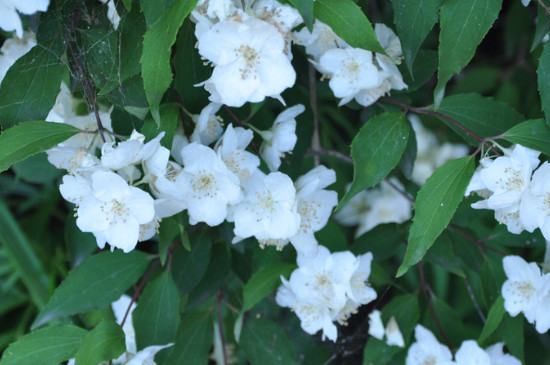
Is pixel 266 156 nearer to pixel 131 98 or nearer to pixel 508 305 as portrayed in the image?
pixel 131 98

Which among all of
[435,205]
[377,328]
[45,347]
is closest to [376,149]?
[435,205]

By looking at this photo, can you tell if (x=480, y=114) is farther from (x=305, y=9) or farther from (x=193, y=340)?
(x=193, y=340)

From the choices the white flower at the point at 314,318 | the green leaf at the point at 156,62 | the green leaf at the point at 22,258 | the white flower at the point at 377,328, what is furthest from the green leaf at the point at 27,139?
the green leaf at the point at 22,258

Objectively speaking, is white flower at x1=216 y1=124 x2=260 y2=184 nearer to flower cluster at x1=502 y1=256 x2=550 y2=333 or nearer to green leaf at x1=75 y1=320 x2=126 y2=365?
green leaf at x1=75 y1=320 x2=126 y2=365

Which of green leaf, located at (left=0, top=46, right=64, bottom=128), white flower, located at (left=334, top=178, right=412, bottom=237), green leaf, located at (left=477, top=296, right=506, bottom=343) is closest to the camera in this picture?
green leaf, located at (left=0, top=46, right=64, bottom=128)

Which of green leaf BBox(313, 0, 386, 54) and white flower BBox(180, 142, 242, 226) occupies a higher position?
green leaf BBox(313, 0, 386, 54)

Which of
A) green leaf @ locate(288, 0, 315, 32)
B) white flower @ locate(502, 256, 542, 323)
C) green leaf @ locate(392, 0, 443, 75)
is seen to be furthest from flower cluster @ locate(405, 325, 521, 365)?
green leaf @ locate(288, 0, 315, 32)

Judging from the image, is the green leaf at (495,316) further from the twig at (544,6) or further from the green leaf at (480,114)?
the twig at (544,6)
